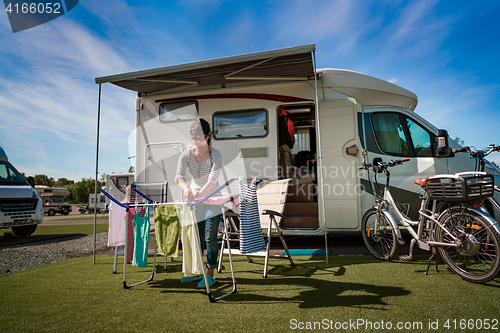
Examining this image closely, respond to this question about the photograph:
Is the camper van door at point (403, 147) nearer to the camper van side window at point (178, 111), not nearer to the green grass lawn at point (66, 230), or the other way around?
the camper van side window at point (178, 111)

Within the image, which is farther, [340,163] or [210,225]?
[340,163]

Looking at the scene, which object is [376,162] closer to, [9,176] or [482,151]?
[482,151]

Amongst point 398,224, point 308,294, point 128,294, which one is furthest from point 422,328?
point 128,294

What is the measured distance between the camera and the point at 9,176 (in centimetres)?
755

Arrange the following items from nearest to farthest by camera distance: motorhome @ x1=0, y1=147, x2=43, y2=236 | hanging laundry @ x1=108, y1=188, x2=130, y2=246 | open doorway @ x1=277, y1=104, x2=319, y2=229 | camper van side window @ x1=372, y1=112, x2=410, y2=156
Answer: hanging laundry @ x1=108, y1=188, x2=130, y2=246 < camper van side window @ x1=372, y1=112, x2=410, y2=156 < open doorway @ x1=277, y1=104, x2=319, y2=229 < motorhome @ x1=0, y1=147, x2=43, y2=236

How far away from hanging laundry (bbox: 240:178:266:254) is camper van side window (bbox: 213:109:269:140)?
2.06m

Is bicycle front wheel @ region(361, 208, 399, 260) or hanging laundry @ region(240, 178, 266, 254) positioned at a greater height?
hanging laundry @ region(240, 178, 266, 254)

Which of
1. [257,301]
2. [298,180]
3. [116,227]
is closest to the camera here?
[257,301]

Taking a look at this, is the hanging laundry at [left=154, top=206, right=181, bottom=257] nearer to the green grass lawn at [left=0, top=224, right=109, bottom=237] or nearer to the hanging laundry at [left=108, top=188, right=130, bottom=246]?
the hanging laundry at [left=108, top=188, right=130, bottom=246]

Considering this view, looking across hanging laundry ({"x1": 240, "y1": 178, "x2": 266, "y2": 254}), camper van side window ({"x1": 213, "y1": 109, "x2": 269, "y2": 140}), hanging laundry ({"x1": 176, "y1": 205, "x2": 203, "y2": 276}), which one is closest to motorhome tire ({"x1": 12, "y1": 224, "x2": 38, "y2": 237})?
camper van side window ({"x1": 213, "y1": 109, "x2": 269, "y2": 140})

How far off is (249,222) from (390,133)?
2867 mm

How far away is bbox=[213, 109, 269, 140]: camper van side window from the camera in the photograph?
4.77 metres

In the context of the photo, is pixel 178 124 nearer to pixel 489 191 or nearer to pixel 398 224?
pixel 398 224

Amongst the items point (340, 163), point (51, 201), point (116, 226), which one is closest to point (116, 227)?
point (116, 226)
